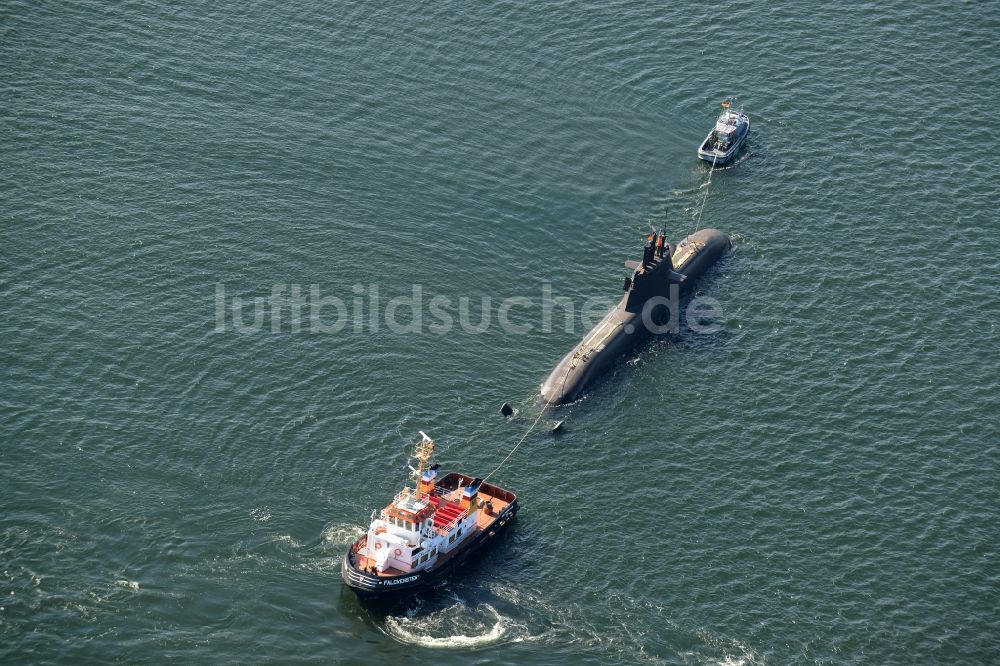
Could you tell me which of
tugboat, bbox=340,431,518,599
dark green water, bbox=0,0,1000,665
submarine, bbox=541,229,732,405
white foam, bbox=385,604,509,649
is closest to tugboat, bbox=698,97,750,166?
dark green water, bbox=0,0,1000,665

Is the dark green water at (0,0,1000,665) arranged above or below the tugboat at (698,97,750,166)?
below

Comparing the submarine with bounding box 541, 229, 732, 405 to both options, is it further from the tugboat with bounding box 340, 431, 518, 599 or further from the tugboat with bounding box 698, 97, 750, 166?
the tugboat with bounding box 698, 97, 750, 166

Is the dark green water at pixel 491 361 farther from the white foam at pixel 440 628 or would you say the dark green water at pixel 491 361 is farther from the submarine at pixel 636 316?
the submarine at pixel 636 316

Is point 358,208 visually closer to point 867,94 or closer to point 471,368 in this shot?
point 471,368

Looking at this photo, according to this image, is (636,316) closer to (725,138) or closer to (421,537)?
(725,138)

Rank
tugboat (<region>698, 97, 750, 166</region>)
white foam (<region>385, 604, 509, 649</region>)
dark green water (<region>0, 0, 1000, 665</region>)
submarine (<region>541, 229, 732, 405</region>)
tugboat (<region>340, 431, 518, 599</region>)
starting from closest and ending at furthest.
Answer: white foam (<region>385, 604, 509, 649</region>), tugboat (<region>340, 431, 518, 599</region>), dark green water (<region>0, 0, 1000, 665</region>), submarine (<region>541, 229, 732, 405</region>), tugboat (<region>698, 97, 750, 166</region>)

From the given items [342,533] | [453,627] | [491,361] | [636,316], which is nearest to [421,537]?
[453,627]

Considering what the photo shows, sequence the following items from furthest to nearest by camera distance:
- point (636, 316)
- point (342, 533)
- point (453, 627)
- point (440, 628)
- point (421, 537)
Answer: point (636, 316) < point (342, 533) < point (421, 537) < point (453, 627) < point (440, 628)
